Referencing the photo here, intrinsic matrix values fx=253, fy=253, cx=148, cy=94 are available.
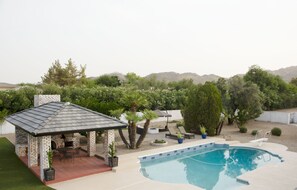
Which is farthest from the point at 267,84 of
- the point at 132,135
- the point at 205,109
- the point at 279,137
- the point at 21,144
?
the point at 21,144

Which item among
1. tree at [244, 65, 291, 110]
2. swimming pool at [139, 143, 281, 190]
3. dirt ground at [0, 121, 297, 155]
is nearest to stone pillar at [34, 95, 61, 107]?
dirt ground at [0, 121, 297, 155]

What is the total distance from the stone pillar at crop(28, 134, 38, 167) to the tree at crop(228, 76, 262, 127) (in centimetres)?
2093

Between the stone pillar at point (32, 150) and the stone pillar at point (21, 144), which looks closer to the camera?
the stone pillar at point (32, 150)

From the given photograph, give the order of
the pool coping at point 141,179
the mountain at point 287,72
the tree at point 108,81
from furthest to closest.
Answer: the mountain at point 287,72
the tree at point 108,81
the pool coping at point 141,179

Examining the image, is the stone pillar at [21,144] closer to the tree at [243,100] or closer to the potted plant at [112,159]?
the potted plant at [112,159]

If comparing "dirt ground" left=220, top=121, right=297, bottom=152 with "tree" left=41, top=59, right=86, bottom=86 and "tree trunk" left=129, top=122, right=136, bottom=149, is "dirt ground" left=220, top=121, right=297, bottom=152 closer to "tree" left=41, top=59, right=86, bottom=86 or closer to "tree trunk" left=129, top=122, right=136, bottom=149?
"tree trunk" left=129, top=122, right=136, bottom=149

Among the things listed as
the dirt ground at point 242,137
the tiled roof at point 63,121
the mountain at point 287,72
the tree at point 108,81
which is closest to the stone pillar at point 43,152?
the tiled roof at point 63,121

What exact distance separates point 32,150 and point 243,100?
915 inches

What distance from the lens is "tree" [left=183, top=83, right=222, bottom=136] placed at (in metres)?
23.3

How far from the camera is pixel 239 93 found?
29.3 m

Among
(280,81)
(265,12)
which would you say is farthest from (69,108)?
(280,81)

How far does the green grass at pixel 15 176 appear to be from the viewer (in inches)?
441

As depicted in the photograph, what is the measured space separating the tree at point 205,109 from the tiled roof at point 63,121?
11118 mm

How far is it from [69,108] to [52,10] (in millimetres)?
11602
